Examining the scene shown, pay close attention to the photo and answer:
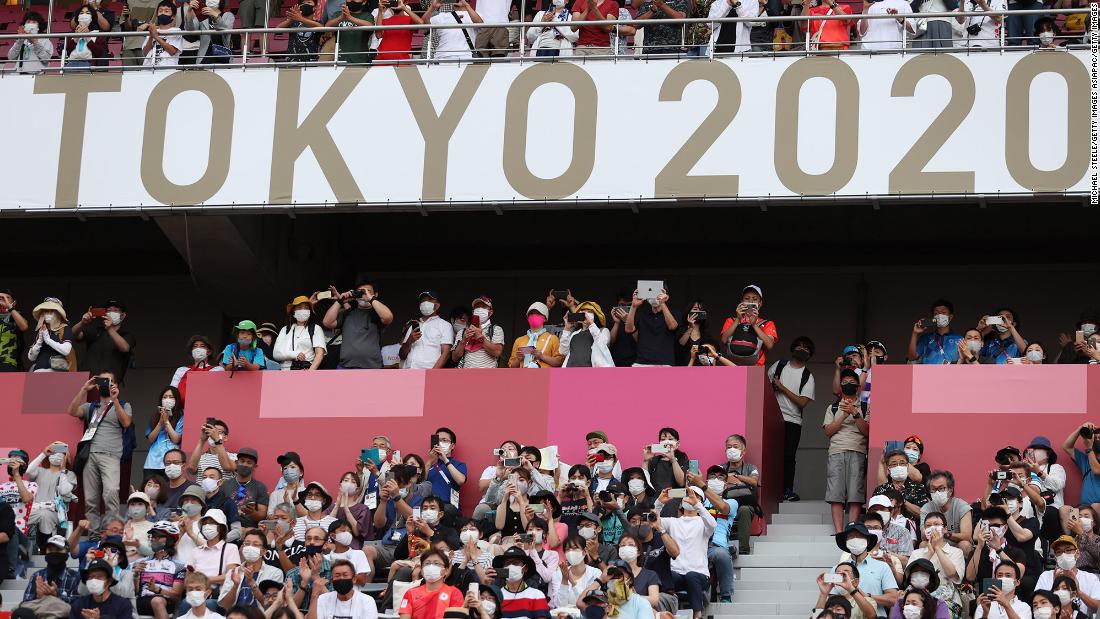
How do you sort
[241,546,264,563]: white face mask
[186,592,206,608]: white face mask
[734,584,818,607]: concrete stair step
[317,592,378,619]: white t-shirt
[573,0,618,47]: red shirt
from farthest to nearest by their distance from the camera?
[573,0,618,47]: red shirt < [734,584,818,607]: concrete stair step < [241,546,264,563]: white face mask < [186,592,206,608]: white face mask < [317,592,378,619]: white t-shirt

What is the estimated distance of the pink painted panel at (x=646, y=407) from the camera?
21.4m

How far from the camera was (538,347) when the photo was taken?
22.4 metres

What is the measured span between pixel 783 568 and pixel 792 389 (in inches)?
116

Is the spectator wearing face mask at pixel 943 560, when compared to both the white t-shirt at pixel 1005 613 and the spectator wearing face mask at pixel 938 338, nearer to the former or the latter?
the white t-shirt at pixel 1005 613

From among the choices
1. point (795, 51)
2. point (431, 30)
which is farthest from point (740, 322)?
point (431, 30)

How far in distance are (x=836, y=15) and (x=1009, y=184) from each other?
2588 mm

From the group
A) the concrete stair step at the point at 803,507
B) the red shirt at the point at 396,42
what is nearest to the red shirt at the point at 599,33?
the red shirt at the point at 396,42

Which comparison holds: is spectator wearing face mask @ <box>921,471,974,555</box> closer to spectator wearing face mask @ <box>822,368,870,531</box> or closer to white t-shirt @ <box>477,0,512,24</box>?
spectator wearing face mask @ <box>822,368,870,531</box>

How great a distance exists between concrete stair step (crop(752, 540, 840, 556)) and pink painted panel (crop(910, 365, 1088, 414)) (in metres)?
1.77

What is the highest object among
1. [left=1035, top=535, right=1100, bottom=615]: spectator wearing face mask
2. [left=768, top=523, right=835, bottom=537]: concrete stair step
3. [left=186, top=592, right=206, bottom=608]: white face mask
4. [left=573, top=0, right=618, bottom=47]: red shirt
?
[left=573, top=0, right=618, bottom=47]: red shirt

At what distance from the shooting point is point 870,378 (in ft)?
70.3

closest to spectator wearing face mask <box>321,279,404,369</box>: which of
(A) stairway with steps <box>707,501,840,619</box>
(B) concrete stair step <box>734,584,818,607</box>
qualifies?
(A) stairway with steps <box>707,501,840,619</box>

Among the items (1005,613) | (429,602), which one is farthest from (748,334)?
(1005,613)

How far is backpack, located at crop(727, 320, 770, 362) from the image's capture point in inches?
862
